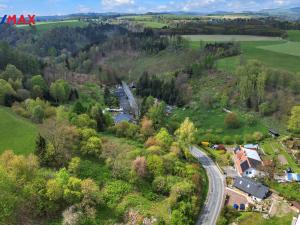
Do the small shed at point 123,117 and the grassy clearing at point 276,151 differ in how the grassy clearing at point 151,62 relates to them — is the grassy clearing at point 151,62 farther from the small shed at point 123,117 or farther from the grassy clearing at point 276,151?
the grassy clearing at point 276,151

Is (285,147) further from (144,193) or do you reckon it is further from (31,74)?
(31,74)

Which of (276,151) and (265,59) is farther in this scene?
(265,59)

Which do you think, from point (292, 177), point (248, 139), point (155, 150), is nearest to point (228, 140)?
point (248, 139)

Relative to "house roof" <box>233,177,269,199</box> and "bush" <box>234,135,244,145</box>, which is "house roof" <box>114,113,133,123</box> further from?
"house roof" <box>233,177,269,199</box>

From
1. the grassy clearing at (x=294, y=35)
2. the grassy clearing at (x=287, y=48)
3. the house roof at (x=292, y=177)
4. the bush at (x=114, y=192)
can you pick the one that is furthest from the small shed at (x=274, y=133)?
the grassy clearing at (x=294, y=35)

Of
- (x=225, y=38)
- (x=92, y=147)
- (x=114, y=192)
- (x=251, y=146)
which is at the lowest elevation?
(x=251, y=146)

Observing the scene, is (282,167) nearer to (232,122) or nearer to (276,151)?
(276,151)

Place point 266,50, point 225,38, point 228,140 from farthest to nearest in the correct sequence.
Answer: point 225,38 → point 266,50 → point 228,140
